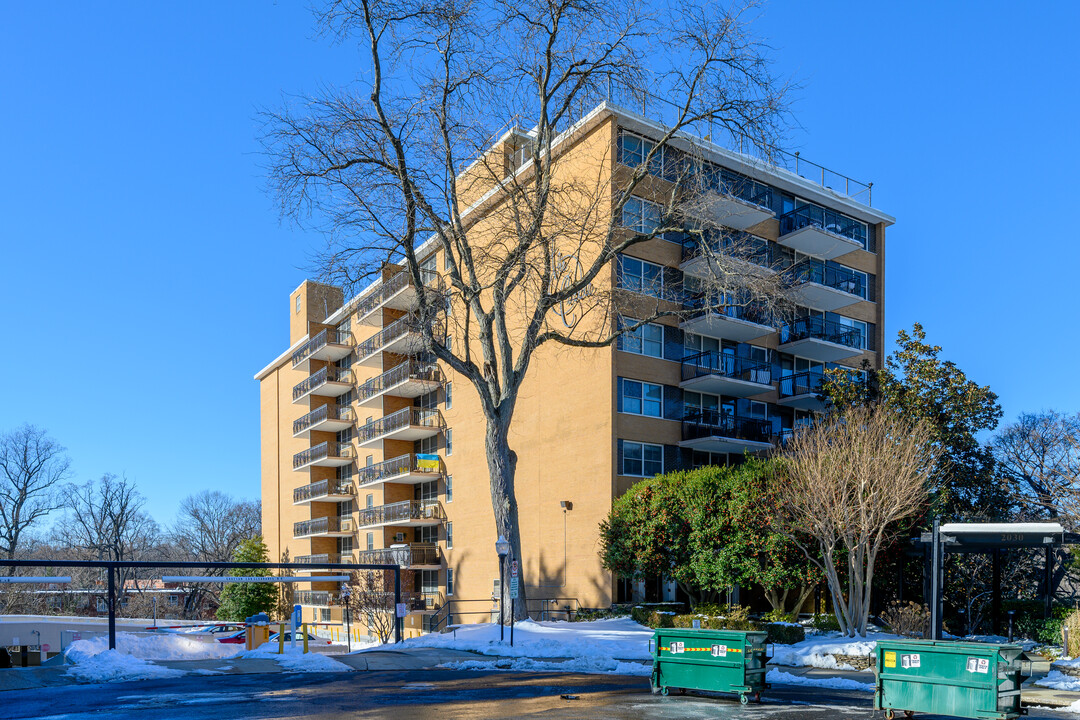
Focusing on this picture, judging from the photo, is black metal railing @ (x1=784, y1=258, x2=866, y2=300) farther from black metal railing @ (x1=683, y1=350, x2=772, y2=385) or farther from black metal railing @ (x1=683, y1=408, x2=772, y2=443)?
black metal railing @ (x1=683, y1=408, x2=772, y2=443)

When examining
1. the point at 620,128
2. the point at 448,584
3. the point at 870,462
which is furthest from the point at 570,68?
the point at 448,584

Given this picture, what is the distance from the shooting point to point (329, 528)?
2346 inches

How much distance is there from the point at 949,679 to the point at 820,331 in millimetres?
31606

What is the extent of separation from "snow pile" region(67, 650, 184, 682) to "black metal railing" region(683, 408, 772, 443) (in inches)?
929

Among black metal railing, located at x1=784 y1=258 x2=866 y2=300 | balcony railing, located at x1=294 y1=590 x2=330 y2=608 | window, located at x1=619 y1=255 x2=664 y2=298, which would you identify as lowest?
balcony railing, located at x1=294 y1=590 x2=330 y2=608

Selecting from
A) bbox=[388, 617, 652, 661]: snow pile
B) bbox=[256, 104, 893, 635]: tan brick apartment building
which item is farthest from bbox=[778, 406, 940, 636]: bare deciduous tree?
bbox=[256, 104, 893, 635]: tan brick apartment building

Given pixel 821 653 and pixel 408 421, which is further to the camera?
pixel 408 421

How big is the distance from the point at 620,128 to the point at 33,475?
201 ft

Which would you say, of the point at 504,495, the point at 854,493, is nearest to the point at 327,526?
the point at 504,495

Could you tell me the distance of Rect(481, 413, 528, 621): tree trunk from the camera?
91.5 feet

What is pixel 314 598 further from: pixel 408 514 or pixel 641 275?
pixel 641 275

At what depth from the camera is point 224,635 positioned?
5131 cm

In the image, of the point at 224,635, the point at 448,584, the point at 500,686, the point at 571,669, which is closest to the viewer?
the point at 500,686

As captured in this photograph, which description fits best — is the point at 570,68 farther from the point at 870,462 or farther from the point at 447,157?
the point at 870,462
